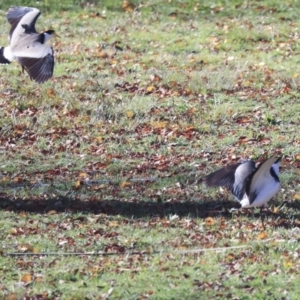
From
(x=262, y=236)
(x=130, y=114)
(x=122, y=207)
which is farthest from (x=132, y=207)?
(x=130, y=114)

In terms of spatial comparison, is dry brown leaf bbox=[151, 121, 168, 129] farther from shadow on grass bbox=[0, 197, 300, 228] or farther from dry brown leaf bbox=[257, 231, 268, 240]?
dry brown leaf bbox=[257, 231, 268, 240]

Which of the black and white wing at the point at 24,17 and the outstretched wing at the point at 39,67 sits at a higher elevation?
the black and white wing at the point at 24,17

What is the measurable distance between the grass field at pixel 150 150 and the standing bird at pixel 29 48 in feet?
3.48

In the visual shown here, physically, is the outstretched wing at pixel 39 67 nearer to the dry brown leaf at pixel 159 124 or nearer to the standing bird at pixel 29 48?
the standing bird at pixel 29 48

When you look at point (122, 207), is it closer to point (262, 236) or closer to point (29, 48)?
point (262, 236)

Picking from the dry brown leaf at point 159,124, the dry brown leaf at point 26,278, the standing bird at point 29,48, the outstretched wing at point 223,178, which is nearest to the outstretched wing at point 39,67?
the standing bird at point 29,48

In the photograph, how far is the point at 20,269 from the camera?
738cm

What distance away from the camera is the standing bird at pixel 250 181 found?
8055mm

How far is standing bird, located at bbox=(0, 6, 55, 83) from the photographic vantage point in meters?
9.89

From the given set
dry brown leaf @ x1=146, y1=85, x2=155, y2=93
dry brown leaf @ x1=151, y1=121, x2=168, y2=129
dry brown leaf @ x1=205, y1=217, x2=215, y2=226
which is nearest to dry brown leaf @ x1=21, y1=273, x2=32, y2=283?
dry brown leaf @ x1=205, y1=217, x2=215, y2=226

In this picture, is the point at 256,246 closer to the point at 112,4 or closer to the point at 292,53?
the point at 292,53

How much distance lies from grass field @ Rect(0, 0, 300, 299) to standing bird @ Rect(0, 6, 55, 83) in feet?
3.48

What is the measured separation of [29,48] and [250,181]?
132 inches

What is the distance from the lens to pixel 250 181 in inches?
323
